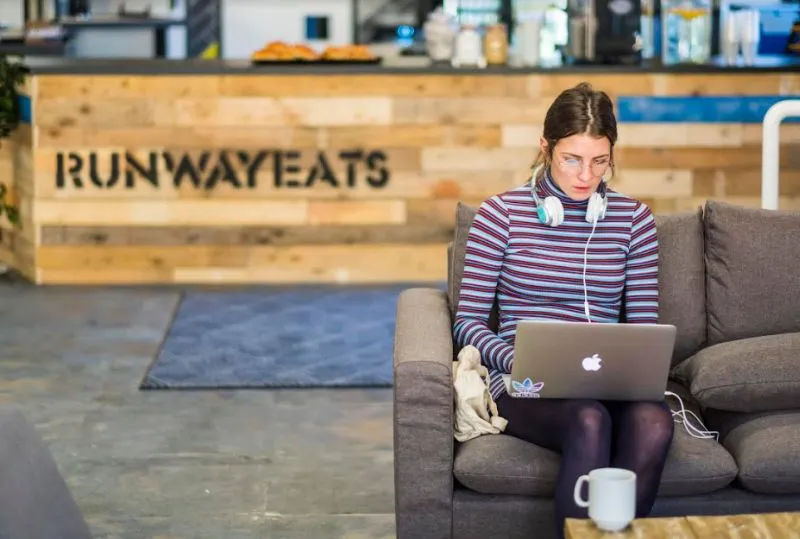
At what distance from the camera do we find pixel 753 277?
378 cm

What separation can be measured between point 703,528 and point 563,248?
38.0 inches

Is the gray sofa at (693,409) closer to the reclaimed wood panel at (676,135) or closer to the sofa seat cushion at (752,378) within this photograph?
the sofa seat cushion at (752,378)

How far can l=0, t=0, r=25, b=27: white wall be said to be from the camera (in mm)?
10328

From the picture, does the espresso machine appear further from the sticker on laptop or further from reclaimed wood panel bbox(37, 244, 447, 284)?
the sticker on laptop

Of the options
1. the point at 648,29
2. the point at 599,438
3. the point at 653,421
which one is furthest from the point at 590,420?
the point at 648,29

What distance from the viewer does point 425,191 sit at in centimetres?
712

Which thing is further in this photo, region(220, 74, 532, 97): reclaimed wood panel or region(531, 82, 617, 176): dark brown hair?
region(220, 74, 532, 97): reclaimed wood panel

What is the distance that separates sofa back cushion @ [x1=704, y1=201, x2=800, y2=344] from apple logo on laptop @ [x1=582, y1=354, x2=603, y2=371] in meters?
0.70

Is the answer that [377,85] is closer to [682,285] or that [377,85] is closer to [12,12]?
[682,285]

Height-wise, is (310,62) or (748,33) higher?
(748,33)

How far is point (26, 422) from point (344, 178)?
3927 millimetres

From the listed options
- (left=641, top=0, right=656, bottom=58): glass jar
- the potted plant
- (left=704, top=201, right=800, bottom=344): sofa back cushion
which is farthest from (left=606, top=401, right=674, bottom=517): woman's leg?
the potted plant

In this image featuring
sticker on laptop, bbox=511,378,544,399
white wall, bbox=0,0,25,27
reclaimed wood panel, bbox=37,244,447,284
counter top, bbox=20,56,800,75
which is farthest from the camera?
white wall, bbox=0,0,25,27

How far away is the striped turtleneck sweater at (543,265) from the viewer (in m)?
3.55
